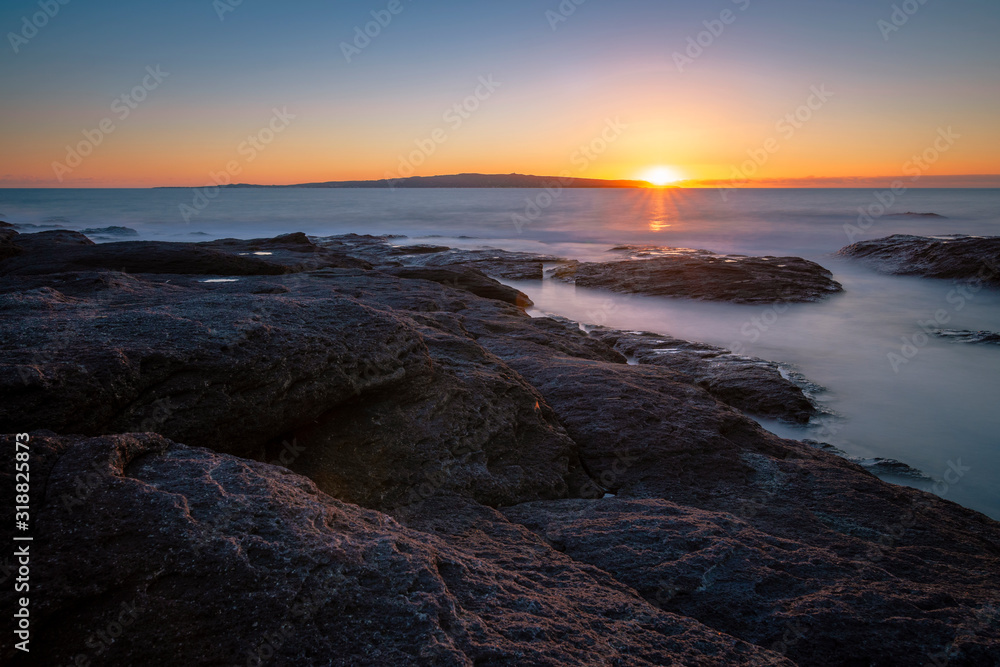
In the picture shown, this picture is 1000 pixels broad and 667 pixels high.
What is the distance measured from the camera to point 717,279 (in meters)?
16.8

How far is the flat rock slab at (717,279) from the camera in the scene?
1611 centimetres

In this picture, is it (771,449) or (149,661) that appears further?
(771,449)

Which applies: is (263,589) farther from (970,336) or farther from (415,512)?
(970,336)

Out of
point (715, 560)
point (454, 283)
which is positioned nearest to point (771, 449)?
point (715, 560)

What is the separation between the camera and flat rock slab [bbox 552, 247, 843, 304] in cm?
1611

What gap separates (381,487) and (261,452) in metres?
0.78

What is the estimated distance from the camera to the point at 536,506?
3795 mm

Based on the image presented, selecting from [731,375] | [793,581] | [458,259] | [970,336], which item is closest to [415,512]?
[793,581]

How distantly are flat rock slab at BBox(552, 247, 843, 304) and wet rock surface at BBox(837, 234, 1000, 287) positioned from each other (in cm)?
372

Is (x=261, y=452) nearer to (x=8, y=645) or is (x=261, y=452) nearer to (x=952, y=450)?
(x=8, y=645)

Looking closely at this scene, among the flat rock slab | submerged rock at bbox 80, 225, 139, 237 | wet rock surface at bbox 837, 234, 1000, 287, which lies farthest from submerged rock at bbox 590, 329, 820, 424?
submerged rock at bbox 80, 225, 139, 237

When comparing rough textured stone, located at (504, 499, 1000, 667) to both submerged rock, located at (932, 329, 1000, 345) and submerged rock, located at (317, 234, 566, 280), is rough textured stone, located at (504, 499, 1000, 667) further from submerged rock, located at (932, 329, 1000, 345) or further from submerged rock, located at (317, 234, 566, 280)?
submerged rock, located at (317, 234, 566, 280)

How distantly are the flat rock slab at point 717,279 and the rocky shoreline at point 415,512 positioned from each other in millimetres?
11121

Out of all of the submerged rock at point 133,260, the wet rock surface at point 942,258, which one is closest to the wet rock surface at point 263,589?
the submerged rock at point 133,260
